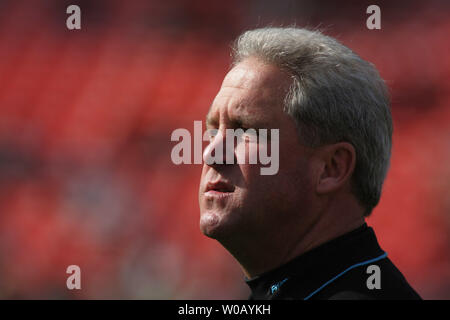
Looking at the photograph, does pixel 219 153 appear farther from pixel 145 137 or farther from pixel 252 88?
pixel 145 137

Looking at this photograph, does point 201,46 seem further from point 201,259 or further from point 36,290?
point 36,290

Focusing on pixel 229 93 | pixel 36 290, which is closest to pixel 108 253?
pixel 36 290

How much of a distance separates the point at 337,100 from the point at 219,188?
1.46ft

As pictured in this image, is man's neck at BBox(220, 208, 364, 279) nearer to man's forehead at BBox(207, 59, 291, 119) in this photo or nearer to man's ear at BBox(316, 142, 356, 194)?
man's ear at BBox(316, 142, 356, 194)

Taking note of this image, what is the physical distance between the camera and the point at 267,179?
1.83 m

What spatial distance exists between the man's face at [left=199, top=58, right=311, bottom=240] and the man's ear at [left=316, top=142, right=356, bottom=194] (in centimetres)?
5

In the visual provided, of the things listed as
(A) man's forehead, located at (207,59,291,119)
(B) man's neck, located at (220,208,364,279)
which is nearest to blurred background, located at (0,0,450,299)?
(B) man's neck, located at (220,208,364,279)

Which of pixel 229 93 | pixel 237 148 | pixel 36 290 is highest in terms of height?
pixel 229 93

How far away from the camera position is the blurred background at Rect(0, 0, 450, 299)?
5074 mm

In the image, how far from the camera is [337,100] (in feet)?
6.05

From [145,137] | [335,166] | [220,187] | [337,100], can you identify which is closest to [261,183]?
[220,187]

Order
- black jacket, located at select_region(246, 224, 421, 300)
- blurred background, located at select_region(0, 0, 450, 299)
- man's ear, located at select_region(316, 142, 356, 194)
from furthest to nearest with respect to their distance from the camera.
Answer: blurred background, located at select_region(0, 0, 450, 299) → man's ear, located at select_region(316, 142, 356, 194) → black jacket, located at select_region(246, 224, 421, 300)

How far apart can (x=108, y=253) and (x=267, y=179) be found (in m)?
3.70
